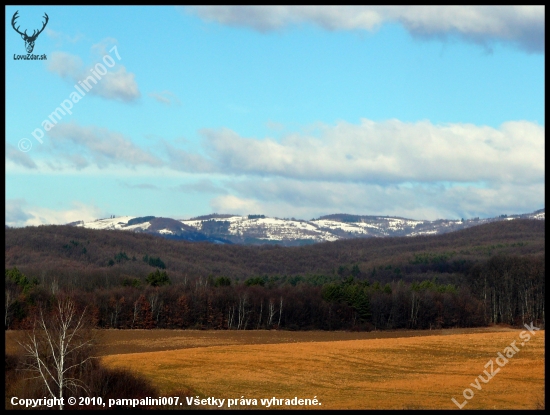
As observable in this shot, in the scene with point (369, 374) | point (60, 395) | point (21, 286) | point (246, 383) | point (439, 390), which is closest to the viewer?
point (60, 395)

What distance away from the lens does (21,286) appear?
100 m

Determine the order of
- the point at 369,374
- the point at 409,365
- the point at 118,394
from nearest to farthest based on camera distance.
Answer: the point at 118,394
the point at 369,374
the point at 409,365

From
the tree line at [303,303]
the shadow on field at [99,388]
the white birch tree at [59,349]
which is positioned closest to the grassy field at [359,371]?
the shadow on field at [99,388]

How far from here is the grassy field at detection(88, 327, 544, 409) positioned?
131 feet

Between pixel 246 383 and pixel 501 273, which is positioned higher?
pixel 501 273


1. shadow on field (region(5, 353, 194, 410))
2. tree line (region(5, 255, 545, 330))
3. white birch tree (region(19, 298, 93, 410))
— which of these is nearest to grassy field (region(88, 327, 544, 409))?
shadow on field (region(5, 353, 194, 410))

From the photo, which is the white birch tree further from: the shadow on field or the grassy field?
the grassy field

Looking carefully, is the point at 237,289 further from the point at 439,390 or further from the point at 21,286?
the point at 439,390

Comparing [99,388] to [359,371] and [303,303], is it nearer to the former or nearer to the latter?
[359,371]

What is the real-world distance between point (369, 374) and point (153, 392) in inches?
723

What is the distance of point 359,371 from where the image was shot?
5297 centimetres

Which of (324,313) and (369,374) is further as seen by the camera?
(324,313)

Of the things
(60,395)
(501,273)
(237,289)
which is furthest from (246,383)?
(501,273)

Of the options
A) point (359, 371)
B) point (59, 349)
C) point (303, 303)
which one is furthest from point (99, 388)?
point (303, 303)
